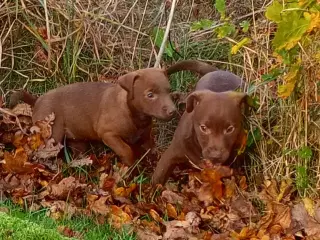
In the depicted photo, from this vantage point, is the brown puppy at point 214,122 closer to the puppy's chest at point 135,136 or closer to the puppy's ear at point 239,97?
the puppy's ear at point 239,97

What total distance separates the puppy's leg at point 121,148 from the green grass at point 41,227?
34.6 inches

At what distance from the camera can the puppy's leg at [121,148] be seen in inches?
218

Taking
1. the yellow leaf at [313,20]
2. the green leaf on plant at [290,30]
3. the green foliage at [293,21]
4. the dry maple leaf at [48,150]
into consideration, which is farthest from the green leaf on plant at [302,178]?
the dry maple leaf at [48,150]

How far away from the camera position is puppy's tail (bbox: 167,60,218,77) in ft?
19.2

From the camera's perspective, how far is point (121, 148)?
5547 millimetres

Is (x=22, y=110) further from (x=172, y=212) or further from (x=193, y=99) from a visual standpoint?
(x=172, y=212)

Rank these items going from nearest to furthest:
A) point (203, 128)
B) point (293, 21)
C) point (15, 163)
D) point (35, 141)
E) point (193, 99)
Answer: point (293, 21)
point (203, 128)
point (193, 99)
point (15, 163)
point (35, 141)

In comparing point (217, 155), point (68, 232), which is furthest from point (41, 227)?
point (217, 155)

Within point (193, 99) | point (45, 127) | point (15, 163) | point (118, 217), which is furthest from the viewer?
point (45, 127)

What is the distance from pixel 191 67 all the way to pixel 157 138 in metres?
0.59

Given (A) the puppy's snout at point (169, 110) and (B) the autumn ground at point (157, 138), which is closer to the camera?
(B) the autumn ground at point (157, 138)

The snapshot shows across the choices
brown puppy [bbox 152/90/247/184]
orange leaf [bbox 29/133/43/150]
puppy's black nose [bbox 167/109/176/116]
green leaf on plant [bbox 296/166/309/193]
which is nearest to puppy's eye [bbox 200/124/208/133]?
brown puppy [bbox 152/90/247/184]

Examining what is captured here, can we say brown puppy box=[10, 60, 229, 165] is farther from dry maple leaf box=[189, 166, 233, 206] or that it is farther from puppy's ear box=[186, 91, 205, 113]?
dry maple leaf box=[189, 166, 233, 206]

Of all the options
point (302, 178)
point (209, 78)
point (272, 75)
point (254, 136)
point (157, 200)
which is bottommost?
point (157, 200)
